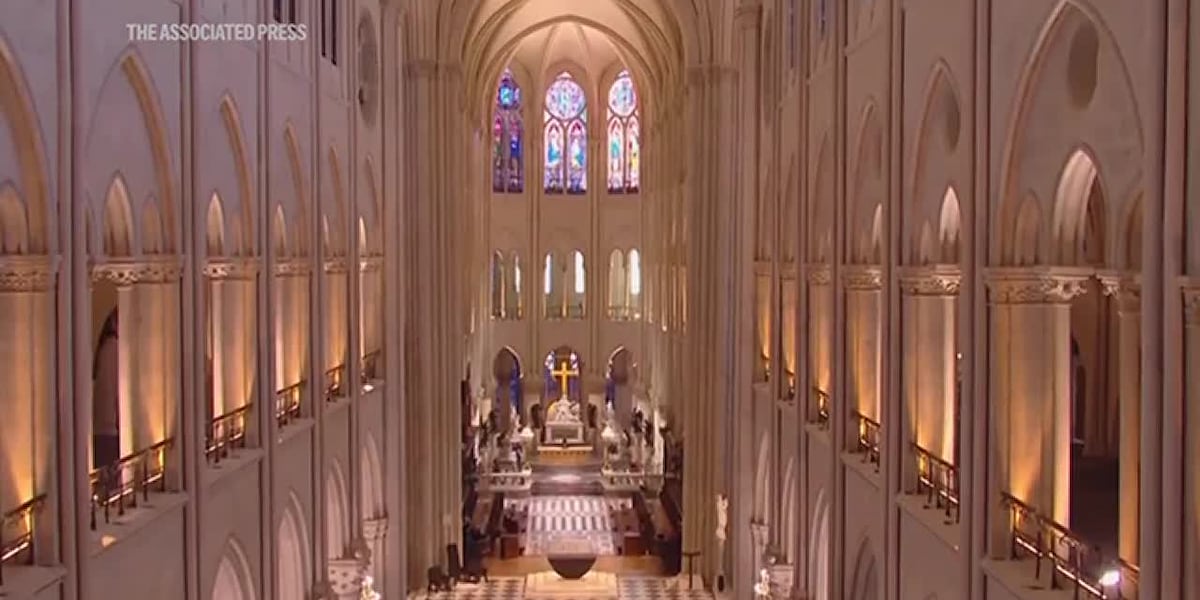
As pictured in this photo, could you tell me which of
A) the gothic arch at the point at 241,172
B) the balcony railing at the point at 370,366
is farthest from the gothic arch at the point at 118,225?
the balcony railing at the point at 370,366

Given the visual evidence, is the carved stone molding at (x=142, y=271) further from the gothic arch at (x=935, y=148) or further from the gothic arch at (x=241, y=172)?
the gothic arch at (x=935, y=148)

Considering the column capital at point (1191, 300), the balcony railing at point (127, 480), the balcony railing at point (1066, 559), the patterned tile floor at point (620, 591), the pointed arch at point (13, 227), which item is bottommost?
the patterned tile floor at point (620, 591)

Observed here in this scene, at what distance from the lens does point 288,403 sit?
1794cm

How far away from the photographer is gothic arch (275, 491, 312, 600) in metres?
17.7

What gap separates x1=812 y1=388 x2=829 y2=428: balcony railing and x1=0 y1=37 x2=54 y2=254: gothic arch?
11852 mm

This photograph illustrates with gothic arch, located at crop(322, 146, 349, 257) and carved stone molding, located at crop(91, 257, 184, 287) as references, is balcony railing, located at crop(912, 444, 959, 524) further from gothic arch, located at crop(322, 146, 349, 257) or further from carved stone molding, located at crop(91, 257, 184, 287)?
gothic arch, located at crop(322, 146, 349, 257)

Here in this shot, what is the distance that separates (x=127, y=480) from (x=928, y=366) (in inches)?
316

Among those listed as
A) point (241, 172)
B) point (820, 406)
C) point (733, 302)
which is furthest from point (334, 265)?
point (733, 302)

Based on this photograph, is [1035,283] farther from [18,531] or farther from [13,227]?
[18,531]

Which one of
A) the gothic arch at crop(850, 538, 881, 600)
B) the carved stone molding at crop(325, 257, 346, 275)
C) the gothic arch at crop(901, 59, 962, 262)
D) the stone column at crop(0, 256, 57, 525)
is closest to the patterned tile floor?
the carved stone molding at crop(325, 257, 346, 275)

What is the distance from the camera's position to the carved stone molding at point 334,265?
20328 mm

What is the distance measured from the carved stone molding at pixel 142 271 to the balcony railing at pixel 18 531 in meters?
2.85

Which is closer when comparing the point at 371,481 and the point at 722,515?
the point at 371,481

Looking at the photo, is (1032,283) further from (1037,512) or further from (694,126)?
(694,126)
